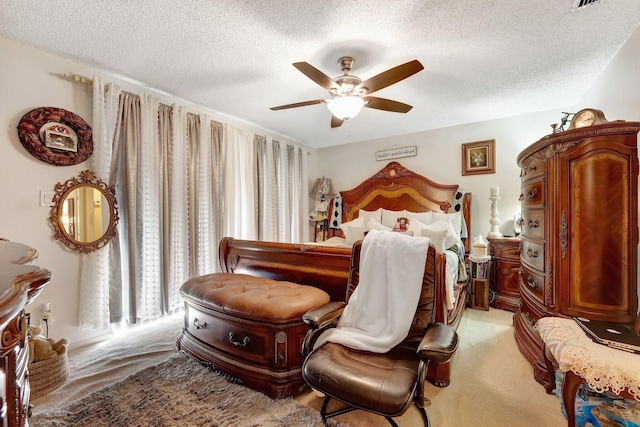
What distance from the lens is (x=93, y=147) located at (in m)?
2.41

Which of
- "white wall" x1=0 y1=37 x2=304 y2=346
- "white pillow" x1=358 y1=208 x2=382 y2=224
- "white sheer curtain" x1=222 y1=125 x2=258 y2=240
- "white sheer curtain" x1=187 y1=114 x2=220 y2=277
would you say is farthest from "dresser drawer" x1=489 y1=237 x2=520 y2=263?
"white wall" x1=0 y1=37 x2=304 y2=346

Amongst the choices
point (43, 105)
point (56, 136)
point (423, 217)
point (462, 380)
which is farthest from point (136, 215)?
point (423, 217)

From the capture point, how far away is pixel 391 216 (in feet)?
13.5

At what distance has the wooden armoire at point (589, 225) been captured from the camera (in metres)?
1.63

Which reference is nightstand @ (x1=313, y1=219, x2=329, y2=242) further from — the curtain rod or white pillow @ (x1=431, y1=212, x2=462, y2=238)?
the curtain rod

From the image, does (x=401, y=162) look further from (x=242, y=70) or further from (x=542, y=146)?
(x=242, y=70)

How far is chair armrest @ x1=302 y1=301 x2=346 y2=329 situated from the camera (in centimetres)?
154

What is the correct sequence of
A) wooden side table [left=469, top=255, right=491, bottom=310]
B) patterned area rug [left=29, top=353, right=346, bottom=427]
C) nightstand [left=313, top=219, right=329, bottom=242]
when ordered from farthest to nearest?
1. nightstand [left=313, top=219, right=329, bottom=242]
2. wooden side table [left=469, top=255, right=491, bottom=310]
3. patterned area rug [left=29, top=353, right=346, bottom=427]

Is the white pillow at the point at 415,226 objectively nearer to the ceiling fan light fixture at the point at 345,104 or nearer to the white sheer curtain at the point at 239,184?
the ceiling fan light fixture at the point at 345,104

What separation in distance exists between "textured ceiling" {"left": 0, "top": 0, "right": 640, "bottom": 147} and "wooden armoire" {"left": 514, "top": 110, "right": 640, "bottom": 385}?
2.58 ft

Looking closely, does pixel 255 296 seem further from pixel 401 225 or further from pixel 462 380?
pixel 401 225

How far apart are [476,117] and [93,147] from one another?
451cm

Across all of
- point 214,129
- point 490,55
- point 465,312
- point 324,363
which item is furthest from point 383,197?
point 324,363

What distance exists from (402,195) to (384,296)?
2.84 metres
